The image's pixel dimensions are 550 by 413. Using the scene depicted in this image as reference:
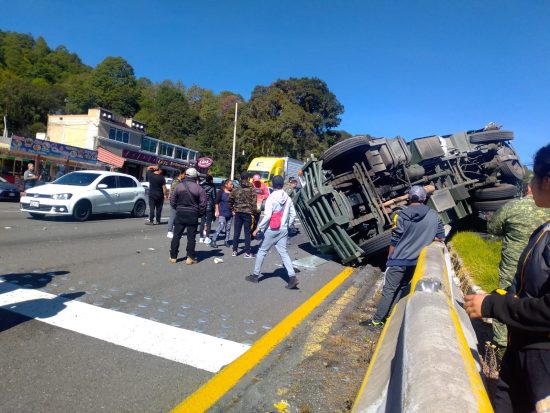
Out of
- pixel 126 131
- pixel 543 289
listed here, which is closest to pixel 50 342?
pixel 543 289

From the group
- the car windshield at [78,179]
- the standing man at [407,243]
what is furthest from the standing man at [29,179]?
the standing man at [407,243]

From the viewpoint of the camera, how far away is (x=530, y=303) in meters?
1.77

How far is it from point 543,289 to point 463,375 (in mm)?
715

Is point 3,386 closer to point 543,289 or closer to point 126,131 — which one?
point 543,289

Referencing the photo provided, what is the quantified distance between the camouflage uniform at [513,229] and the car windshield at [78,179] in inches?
461

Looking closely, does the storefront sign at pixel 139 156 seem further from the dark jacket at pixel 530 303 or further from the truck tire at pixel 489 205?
the dark jacket at pixel 530 303

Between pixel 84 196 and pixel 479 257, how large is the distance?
1051cm

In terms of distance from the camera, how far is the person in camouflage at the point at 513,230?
3684 millimetres

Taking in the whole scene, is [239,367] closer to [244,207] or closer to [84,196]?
[244,207]

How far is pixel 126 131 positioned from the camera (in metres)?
46.2

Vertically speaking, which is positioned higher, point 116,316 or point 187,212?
point 187,212

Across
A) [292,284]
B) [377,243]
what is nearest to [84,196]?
[292,284]

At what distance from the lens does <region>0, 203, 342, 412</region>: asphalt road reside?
296 cm

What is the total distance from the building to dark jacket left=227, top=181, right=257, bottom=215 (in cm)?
3218
